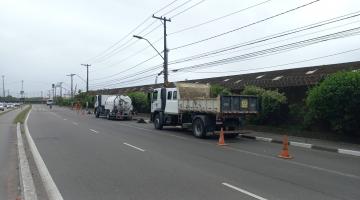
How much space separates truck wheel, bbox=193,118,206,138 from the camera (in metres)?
21.8

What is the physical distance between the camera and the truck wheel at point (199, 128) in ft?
71.5

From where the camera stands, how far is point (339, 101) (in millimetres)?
18922

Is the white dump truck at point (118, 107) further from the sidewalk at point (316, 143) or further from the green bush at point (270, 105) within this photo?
the sidewalk at point (316, 143)

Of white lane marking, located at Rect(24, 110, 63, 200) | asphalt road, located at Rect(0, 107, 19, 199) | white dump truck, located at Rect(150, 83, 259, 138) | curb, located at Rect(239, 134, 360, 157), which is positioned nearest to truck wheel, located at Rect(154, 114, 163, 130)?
white dump truck, located at Rect(150, 83, 259, 138)

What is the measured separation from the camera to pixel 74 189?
346 inches

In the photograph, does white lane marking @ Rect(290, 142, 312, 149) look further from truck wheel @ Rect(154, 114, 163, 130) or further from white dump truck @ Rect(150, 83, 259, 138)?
truck wheel @ Rect(154, 114, 163, 130)

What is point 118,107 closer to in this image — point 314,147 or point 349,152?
point 314,147

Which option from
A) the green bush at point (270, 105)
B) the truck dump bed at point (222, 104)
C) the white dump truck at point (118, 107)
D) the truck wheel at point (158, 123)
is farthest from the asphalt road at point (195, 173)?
the white dump truck at point (118, 107)

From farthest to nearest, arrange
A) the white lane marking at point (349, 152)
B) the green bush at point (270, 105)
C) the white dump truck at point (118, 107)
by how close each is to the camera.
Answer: the white dump truck at point (118, 107) < the green bush at point (270, 105) < the white lane marking at point (349, 152)

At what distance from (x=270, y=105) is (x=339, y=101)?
6.02 meters

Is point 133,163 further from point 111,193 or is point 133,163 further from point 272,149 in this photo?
point 272,149

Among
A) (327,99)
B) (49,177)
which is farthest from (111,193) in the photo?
(327,99)

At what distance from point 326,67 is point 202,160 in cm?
2784

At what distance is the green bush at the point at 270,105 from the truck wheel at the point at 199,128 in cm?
433
